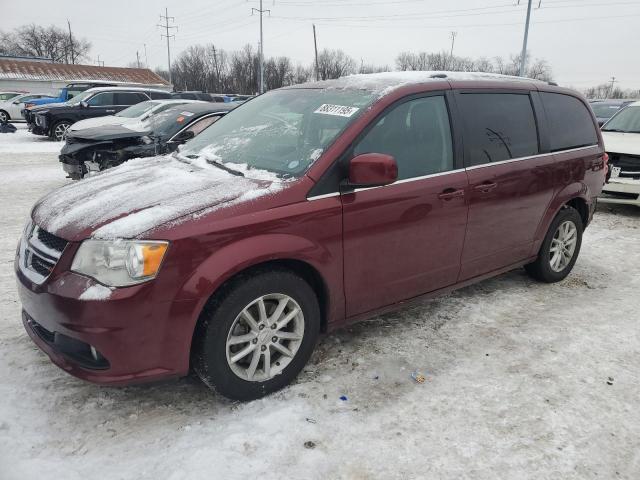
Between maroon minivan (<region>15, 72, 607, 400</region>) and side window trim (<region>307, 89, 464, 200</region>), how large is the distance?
0.04 feet

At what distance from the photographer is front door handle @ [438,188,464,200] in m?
3.30

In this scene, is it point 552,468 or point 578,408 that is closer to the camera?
point 552,468

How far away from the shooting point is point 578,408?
2.79 metres

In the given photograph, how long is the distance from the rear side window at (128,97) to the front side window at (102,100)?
0.22 m

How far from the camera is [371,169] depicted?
275cm

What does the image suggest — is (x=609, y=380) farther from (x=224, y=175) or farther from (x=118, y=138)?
(x=118, y=138)

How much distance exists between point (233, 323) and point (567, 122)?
11.8 ft

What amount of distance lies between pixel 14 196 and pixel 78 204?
20.0ft

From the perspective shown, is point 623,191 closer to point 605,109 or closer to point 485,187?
point 485,187

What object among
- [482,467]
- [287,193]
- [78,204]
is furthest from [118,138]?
[482,467]

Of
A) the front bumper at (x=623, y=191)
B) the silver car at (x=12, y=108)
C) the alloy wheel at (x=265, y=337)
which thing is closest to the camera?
the alloy wheel at (x=265, y=337)

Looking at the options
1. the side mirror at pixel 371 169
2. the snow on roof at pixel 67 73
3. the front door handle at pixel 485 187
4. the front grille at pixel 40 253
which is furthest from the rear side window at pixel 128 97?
the snow on roof at pixel 67 73

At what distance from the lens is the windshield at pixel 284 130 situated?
9.85 feet

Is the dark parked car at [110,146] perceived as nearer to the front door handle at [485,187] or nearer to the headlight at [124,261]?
the front door handle at [485,187]
